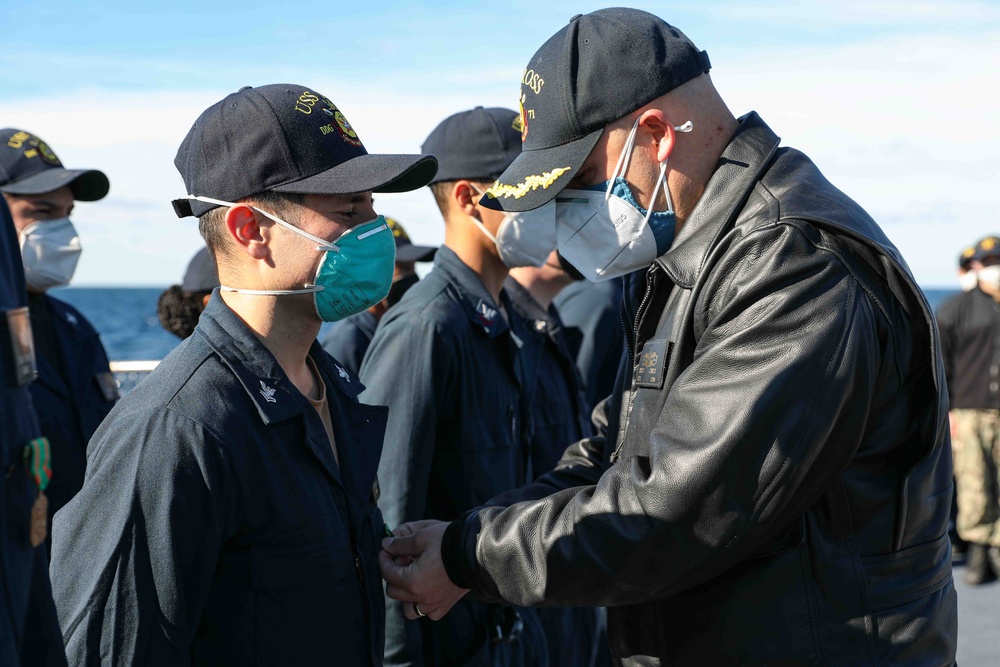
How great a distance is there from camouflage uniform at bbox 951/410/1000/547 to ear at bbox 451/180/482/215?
575 cm

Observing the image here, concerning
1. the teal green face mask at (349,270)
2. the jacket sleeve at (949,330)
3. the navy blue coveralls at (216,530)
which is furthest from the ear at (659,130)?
the jacket sleeve at (949,330)

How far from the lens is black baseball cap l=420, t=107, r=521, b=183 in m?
4.03

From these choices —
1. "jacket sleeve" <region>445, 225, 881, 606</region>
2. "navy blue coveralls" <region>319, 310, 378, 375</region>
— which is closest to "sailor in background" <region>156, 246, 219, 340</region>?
"navy blue coveralls" <region>319, 310, 378, 375</region>

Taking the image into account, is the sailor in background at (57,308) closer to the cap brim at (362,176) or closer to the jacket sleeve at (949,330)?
the cap brim at (362,176)

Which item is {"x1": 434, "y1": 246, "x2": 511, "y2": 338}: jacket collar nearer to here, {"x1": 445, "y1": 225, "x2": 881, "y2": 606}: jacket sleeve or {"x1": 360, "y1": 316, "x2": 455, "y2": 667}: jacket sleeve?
{"x1": 360, "y1": 316, "x2": 455, "y2": 667}: jacket sleeve

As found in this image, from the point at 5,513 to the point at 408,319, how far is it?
2107 mm

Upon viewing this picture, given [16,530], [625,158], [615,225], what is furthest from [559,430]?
[16,530]

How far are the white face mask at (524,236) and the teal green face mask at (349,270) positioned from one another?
1.25 metres

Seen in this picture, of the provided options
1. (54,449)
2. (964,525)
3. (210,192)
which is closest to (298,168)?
(210,192)

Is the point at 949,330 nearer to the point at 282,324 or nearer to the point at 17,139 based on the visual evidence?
the point at 17,139

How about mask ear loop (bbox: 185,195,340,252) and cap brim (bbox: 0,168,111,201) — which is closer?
mask ear loop (bbox: 185,195,340,252)

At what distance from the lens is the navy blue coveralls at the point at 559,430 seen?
12.6ft

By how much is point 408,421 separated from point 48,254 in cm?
243

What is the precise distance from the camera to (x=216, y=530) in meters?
2.06
